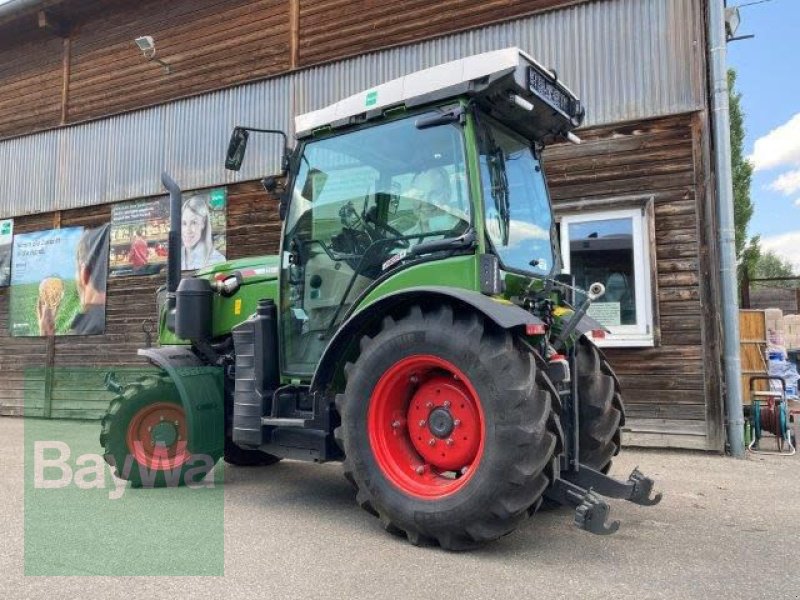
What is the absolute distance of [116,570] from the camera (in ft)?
10.1

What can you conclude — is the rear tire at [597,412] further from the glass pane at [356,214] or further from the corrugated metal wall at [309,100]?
the corrugated metal wall at [309,100]

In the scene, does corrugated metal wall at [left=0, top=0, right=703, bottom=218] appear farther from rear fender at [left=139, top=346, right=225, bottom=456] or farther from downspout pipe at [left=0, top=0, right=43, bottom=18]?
rear fender at [left=139, top=346, right=225, bottom=456]

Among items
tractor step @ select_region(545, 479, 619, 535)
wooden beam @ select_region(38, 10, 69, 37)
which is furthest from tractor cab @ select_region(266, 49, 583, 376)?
wooden beam @ select_region(38, 10, 69, 37)

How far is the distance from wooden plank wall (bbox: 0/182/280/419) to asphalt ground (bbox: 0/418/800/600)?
5.26 meters

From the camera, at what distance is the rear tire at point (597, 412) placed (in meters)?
4.20

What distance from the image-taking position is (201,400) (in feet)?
15.3

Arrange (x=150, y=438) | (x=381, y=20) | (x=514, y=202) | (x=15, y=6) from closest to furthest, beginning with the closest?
(x=514, y=202), (x=150, y=438), (x=381, y=20), (x=15, y=6)

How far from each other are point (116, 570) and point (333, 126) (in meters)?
2.89

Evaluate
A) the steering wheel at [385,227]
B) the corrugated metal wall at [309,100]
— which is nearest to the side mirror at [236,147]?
the steering wheel at [385,227]

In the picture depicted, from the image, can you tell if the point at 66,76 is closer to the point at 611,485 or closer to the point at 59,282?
the point at 59,282

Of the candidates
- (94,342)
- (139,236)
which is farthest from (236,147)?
(94,342)

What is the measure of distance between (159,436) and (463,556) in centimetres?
282

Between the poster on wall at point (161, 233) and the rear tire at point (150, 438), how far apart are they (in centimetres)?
479

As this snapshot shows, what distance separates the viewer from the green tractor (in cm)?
324
